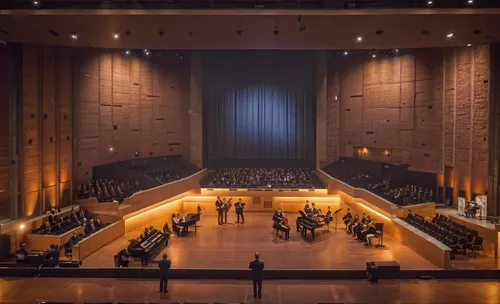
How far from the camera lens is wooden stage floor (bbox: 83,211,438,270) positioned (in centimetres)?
1247

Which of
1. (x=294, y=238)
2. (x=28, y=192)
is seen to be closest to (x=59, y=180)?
(x=28, y=192)

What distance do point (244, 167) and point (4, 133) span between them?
15.9 metres

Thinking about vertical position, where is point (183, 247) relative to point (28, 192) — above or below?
below

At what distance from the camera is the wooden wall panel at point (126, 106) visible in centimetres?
1867

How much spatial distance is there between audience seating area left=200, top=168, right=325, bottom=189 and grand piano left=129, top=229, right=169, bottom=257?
7.84 meters

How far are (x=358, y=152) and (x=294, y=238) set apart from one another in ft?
34.3

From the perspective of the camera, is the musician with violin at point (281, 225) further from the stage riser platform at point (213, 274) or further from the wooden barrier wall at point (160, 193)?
the wooden barrier wall at point (160, 193)

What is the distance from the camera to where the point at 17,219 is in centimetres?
1441

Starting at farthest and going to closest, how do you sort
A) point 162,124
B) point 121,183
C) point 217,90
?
point 217,90, point 162,124, point 121,183

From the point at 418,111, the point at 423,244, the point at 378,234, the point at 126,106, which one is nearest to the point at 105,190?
the point at 126,106

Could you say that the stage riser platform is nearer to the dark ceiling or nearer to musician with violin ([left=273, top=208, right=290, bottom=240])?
musician with violin ([left=273, top=208, right=290, bottom=240])

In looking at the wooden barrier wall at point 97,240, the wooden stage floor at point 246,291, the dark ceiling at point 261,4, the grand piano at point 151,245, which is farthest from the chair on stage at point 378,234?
the wooden barrier wall at point 97,240

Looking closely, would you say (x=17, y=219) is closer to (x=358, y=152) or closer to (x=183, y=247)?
(x=183, y=247)

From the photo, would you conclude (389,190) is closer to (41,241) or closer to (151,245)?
(151,245)
